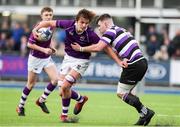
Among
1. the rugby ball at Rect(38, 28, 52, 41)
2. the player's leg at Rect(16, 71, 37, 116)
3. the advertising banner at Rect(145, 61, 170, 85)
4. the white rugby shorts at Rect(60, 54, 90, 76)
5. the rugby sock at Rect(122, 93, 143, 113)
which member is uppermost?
the rugby ball at Rect(38, 28, 52, 41)

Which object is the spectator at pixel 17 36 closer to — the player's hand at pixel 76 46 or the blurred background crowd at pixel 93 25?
the blurred background crowd at pixel 93 25

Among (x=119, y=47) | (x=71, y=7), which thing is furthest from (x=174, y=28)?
(x=119, y=47)

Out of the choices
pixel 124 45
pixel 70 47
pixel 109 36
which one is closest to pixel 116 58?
pixel 124 45

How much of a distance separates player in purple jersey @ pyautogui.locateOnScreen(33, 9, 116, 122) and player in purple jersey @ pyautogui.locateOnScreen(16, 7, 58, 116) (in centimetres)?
123

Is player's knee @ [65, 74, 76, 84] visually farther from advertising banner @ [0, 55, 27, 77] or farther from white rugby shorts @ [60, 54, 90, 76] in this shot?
advertising banner @ [0, 55, 27, 77]

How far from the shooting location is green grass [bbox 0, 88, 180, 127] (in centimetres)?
1452

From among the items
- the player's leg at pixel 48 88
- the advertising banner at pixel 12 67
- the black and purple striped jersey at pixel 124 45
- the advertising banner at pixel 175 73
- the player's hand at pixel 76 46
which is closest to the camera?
the black and purple striped jersey at pixel 124 45

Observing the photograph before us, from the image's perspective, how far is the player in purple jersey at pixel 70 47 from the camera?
14500mm

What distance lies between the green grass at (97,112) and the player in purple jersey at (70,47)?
0.64 meters

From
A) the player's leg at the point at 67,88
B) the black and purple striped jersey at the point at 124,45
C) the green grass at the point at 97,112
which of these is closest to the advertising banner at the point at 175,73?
the green grass at the point at 97,112

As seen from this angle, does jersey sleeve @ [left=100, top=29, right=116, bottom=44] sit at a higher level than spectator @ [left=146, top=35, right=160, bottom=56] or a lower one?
higher

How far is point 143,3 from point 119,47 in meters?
21.5

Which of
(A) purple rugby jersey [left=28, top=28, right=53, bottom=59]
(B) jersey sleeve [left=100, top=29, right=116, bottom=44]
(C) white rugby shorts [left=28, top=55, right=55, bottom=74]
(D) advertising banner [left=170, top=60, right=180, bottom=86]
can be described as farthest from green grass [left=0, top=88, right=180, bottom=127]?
(D) advertising banner [left=170, top=60, right=180, bottom=86]

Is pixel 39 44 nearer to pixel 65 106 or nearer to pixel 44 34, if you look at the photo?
pixel 44 34
